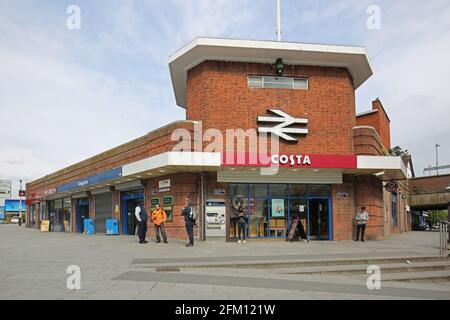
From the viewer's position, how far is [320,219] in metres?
20.7

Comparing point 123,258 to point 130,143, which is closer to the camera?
point 123,258

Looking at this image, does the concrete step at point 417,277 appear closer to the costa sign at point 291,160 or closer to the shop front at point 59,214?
the costa sign at point 291,160

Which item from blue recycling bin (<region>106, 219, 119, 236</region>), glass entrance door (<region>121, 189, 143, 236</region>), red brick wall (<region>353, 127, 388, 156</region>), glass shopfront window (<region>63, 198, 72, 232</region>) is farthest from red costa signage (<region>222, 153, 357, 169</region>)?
glass shopfront window (<region>63, 198, 72, 232</region>)

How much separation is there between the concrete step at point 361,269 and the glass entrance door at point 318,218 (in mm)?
7997

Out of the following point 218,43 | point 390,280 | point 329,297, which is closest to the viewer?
point 329,297

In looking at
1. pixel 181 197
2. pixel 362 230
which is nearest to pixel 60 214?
pixel 181 197

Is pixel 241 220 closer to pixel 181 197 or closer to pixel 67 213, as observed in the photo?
pixel 181 197

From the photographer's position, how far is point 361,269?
1158 cm

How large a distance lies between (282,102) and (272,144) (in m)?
2.13

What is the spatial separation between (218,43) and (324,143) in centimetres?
694

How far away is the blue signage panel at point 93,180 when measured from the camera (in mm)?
23514

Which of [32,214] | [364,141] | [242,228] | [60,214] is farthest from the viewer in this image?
[32,214]
